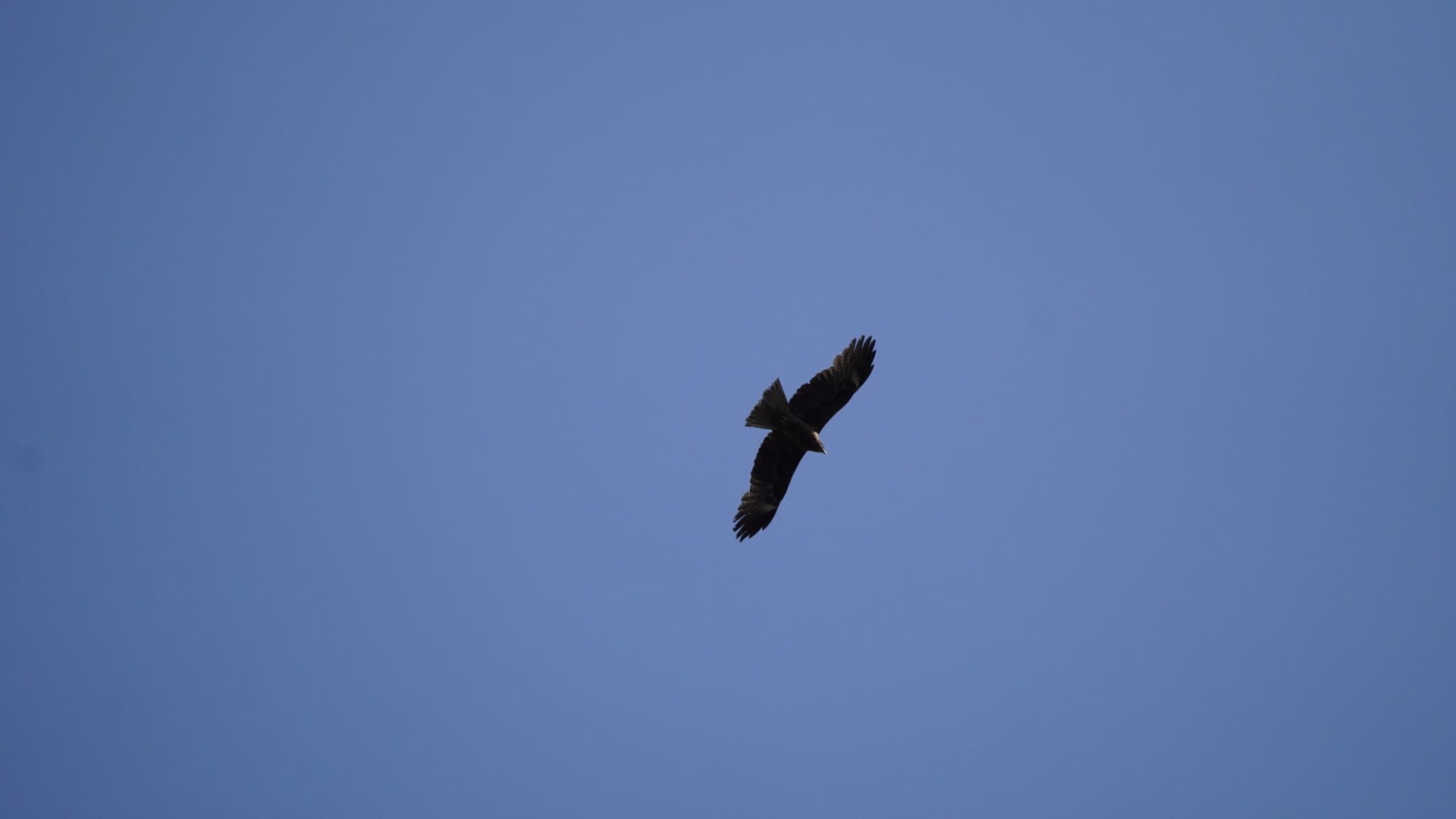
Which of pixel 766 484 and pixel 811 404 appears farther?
pixel 766 484

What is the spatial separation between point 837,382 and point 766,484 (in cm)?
255

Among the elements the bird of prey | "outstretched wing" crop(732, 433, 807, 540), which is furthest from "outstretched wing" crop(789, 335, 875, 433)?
"outstretched wing" crop(732, 433, 807, 540)

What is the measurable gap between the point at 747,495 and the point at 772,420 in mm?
1930

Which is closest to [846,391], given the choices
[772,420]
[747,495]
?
[772,420]

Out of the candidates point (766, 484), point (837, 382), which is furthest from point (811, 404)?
point (766, 484)

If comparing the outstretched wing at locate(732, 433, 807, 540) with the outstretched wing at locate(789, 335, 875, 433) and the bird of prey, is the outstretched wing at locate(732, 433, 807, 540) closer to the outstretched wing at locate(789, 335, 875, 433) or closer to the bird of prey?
the bird of prey

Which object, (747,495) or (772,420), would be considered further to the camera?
(747,495)

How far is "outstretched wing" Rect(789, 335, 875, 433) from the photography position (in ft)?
49.7

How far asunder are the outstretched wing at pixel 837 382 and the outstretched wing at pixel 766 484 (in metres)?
0.98

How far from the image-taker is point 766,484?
1683 cm

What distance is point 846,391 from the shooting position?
50.0 feet

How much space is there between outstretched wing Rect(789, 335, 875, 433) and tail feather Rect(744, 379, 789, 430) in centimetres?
22

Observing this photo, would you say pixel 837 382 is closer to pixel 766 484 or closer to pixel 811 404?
pixel 811 404

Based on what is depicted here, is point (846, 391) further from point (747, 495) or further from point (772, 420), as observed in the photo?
point (747, 495)
